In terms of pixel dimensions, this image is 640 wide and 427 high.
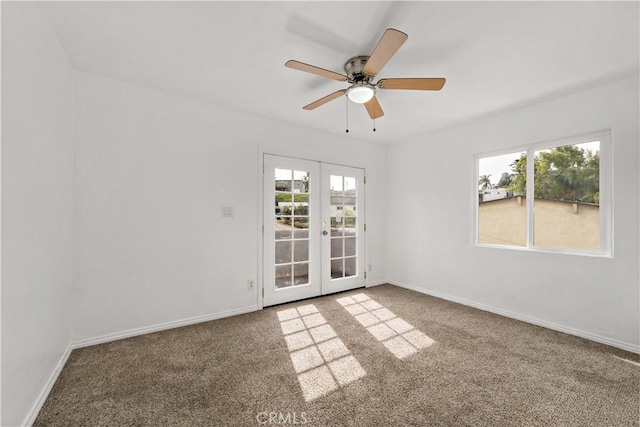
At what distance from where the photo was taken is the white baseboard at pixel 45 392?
4.96ft

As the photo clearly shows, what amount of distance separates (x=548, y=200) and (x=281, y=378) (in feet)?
10.8

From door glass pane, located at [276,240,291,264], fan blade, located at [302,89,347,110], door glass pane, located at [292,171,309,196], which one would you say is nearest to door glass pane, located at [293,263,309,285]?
door glass pane, located at [276,240,291,264]

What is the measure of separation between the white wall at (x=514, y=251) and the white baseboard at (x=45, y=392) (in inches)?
162

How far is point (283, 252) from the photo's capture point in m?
3.57

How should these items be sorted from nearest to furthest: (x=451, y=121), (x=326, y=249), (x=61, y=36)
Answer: (x=61, y=36)
(x=451, y=121)
(x=326, y=249)

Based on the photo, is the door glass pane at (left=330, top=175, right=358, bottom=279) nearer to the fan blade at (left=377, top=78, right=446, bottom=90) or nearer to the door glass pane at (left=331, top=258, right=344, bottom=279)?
the door glass pane at (left=331, top=258, right=344, bottom=279)

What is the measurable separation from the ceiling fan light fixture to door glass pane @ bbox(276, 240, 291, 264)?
2.07 metres

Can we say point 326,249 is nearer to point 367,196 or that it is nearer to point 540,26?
point 367,196

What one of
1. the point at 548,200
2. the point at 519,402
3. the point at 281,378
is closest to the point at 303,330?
the point at 281,378

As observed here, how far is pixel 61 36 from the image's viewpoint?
1906mm

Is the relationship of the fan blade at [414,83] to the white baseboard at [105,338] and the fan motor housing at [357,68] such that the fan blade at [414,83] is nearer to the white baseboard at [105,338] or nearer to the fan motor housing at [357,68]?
the fan motor housing at [357,68]

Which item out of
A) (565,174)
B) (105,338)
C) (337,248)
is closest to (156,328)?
(105,338)

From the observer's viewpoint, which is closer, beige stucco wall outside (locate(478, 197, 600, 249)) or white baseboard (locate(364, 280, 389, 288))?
beige stucco wall outside (locate(478, 197, 600, 249))

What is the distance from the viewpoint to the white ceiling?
1.66m
